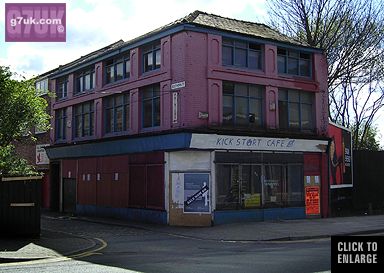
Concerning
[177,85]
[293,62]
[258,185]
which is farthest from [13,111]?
[293,62]

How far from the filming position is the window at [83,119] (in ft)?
94.1

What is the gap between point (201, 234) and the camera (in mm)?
18359

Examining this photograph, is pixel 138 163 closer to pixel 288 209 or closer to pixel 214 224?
pixel 214 224

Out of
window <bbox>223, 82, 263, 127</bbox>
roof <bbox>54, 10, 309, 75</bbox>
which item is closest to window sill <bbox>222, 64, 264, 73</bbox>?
window <bbox>223, 82, 263, 127</bbox>

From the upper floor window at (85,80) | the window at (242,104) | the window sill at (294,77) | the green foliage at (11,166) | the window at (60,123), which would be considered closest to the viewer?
the green foliage at (11,166)

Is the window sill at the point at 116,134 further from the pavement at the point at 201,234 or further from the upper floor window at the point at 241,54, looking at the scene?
the upper floor window at the point at 241,54

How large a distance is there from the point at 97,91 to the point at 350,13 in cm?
1641

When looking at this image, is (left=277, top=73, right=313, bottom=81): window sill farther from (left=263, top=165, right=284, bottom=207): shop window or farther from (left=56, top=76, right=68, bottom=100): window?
(left=56, top=76, right=68, bottom=100): window

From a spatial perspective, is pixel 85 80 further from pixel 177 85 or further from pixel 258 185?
pixel 258 185

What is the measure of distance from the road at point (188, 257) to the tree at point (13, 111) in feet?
14.0

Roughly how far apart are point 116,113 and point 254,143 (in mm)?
7947

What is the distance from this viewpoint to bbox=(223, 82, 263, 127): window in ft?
74.2

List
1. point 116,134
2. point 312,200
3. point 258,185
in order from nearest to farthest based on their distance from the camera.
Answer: point 258,185, point 312,200, point 116,134

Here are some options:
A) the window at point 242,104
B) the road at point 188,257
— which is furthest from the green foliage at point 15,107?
the window at point 242,104
